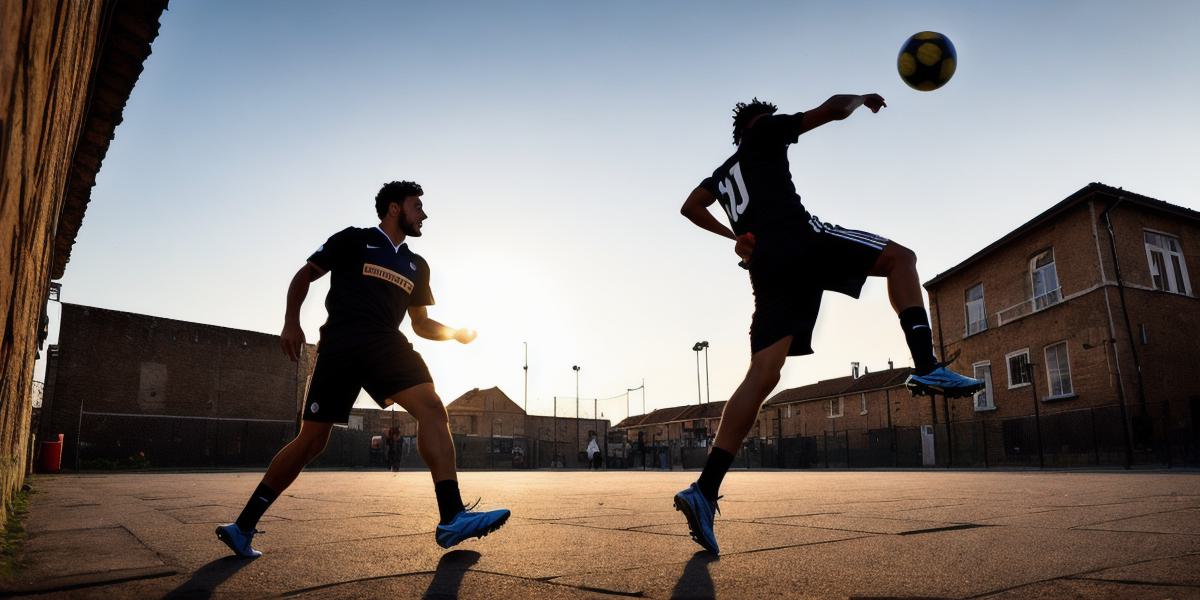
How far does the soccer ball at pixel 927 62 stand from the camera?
3.88 m

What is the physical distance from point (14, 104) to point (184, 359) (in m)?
35.9

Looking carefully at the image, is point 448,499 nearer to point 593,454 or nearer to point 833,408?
point 593,454

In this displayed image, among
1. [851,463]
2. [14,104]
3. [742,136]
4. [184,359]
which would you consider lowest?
[851,463]

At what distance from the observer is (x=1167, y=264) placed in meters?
21.1

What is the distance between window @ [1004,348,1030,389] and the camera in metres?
22.4

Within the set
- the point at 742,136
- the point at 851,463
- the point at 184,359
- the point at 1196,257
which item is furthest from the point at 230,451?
the point at 1196,257

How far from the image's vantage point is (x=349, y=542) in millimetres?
2910

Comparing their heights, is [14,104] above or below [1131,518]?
above

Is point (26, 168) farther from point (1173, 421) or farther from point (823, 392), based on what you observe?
point (823, 392)

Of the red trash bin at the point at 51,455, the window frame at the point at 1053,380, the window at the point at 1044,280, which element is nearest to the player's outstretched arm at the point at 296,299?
the window frame at the point at 1053,380

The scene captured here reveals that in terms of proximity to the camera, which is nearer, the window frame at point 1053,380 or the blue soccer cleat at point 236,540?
the blue soccer cleat at point 236,540

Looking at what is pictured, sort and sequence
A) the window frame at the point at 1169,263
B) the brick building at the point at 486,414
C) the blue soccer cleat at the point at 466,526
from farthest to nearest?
the brick building at the point at 486,414 < the window frame at the point at 1169,263 < the blue soccer cleat at the point at 466,526

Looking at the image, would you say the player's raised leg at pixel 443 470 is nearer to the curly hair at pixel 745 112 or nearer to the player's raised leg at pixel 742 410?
the player's raised leg at pixel 742 410

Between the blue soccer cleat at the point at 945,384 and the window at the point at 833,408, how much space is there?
43.0 metres
